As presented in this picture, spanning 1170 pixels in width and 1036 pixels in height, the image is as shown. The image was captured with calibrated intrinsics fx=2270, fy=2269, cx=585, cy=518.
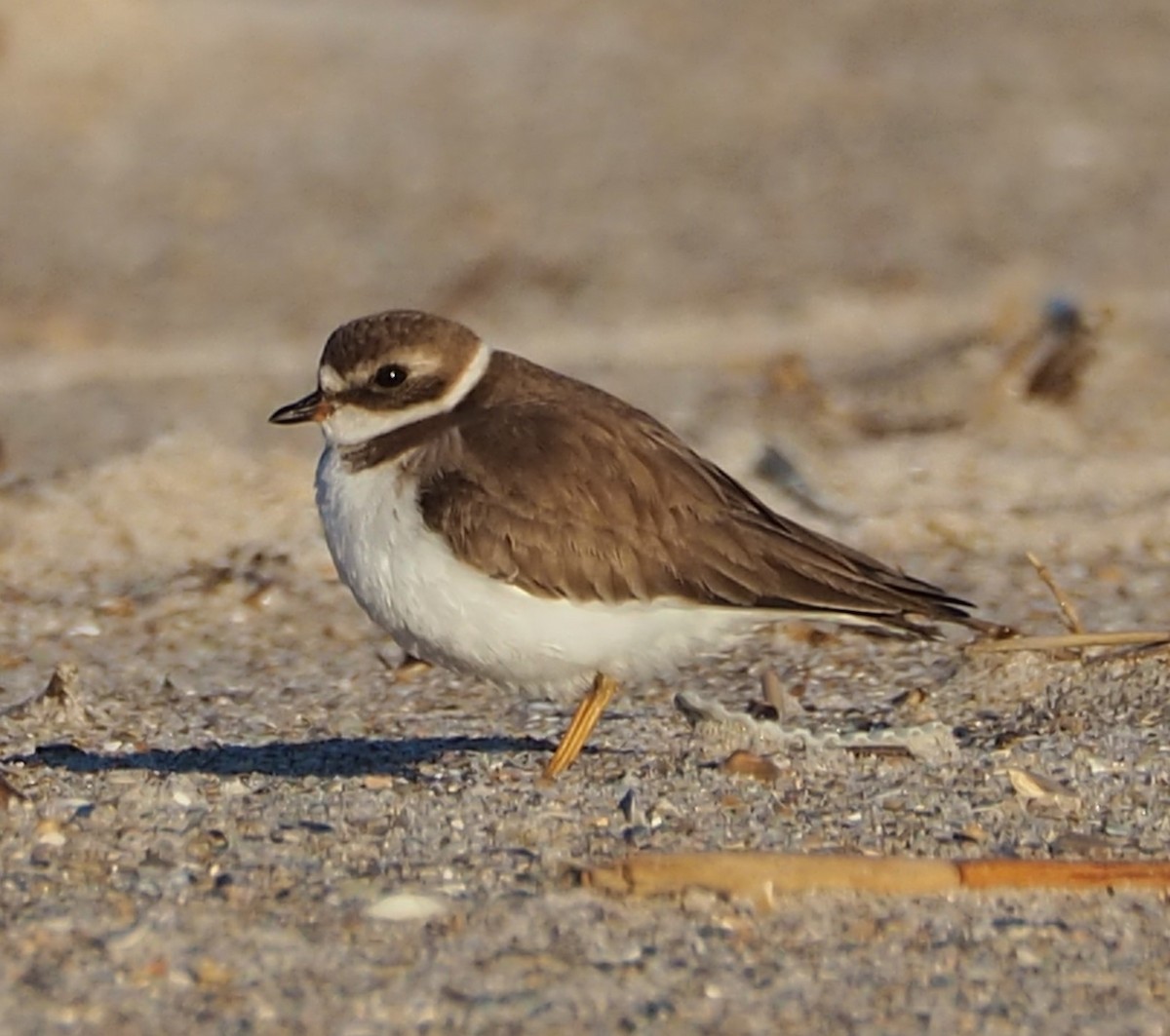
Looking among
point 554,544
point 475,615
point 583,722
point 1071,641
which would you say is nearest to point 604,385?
point 1071,641

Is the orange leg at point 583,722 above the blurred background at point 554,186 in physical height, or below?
above

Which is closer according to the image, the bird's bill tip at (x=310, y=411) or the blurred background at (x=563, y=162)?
the bird's bill tip at (x=310, y=411)

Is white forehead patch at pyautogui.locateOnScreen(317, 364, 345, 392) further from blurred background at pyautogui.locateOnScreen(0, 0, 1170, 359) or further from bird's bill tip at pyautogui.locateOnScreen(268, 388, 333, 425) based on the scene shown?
blurred background at pyautogui.locateOnScreen(0, 0, 1170, 359)

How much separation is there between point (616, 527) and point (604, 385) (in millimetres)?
5110

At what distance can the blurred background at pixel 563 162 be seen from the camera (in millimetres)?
12117

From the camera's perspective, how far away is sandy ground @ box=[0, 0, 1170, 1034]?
3.75 metres

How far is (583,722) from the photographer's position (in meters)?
5.04

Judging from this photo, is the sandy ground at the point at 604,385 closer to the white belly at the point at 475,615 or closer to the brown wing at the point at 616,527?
the white belly at the point at 475,615

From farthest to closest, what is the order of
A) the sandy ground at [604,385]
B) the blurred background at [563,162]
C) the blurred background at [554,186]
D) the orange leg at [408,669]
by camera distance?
the blurred background at [563,162], the blurred background at [554,186], the orange leg at [408,669], the sandy ground at [604,385]

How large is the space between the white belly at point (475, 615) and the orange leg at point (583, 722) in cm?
5

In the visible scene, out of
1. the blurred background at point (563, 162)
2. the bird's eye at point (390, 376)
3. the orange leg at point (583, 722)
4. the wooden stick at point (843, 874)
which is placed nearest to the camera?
the wooden stick at point (843, 874)

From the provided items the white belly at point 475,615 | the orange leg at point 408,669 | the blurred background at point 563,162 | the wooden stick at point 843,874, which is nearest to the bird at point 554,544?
the white belly at point 475,615

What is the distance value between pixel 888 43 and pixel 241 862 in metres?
13.9

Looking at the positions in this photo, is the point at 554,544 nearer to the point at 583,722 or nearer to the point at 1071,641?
the point at 583,722
